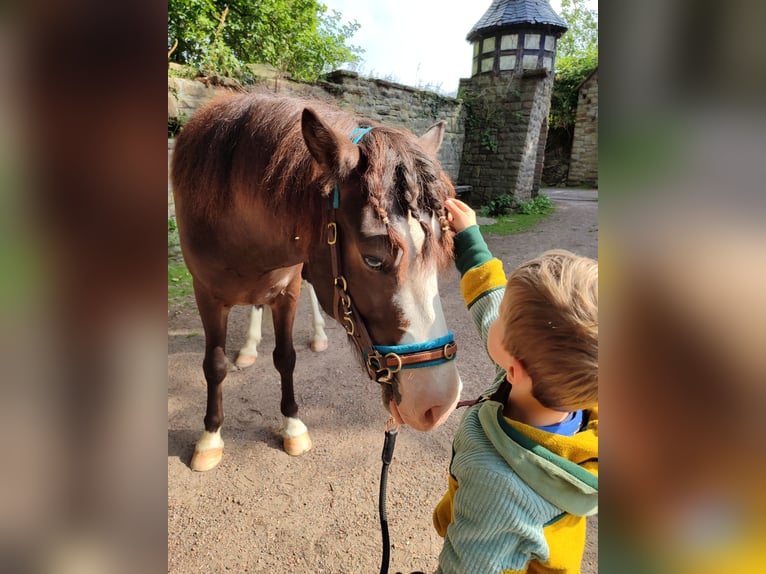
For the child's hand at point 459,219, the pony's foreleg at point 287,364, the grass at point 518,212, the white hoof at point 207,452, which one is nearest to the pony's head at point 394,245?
the child's hand at point 459,219

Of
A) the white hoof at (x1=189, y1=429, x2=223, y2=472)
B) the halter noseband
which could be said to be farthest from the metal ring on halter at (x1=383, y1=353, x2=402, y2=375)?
the white hoof at (x1=189, y1=429, x2=223, y2=472)

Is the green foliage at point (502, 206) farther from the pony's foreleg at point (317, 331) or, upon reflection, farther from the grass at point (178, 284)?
the pony's foreleg at point (317, 331)

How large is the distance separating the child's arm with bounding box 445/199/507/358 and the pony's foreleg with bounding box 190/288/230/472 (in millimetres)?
1527

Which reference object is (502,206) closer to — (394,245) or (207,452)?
(207,452)

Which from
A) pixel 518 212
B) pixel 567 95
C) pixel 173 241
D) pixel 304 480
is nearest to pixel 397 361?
pixel 304 480

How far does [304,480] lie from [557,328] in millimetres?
2028

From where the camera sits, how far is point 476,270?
5.65 ft

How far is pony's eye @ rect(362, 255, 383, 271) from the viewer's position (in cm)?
151

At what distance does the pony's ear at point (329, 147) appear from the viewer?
1.54 m

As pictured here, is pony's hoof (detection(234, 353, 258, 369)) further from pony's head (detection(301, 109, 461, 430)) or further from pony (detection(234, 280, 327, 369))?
pony's head (detection(301, 109, 461, 430))

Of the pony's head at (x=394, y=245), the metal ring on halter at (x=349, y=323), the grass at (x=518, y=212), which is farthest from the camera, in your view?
the grass at (x=518, y=212)
